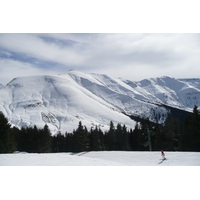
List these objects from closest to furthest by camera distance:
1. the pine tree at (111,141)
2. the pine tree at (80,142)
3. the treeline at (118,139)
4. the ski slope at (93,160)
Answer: the ski slope at (93,160) < the treeline at (118,139) < the pine tree at (80,142) < the pine tree at (111,141)

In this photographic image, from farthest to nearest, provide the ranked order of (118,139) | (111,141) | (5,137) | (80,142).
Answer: (111,141) → (118,139) → (80,142) → (5,137)

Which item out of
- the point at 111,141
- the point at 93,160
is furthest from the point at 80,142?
the point at 93,160

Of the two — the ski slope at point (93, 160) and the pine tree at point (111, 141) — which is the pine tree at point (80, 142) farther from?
the ski slope at point (93, 160)

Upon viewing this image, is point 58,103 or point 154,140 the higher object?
point 58,103

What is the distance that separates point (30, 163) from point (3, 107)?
14649cm

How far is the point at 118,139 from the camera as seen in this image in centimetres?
4831

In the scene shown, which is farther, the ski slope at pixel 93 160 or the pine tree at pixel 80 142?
the pine tree at pixel 80 142

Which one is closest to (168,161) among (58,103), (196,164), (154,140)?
(196,164)

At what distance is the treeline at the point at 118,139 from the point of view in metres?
22.1

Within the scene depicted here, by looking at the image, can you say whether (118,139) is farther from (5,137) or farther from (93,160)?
(93,160)

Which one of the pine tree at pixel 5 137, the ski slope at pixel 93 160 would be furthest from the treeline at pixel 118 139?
the ski slope at pixel 93 160

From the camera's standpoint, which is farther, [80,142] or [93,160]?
[80,142]
